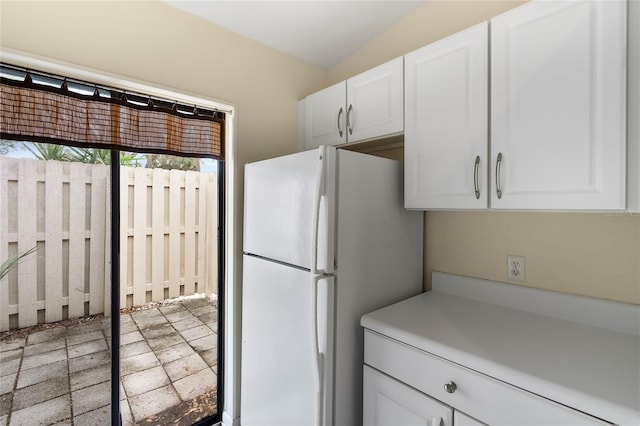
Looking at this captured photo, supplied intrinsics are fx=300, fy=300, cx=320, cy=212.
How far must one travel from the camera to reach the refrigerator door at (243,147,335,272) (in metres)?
1.32

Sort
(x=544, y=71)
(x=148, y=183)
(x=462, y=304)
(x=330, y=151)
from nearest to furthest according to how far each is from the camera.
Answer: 1. (x=544, y=71)
2. (x=330, y=151)
3. (x=462, y=304)
4. (x=148, y=183)

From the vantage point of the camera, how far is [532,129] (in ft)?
3.84

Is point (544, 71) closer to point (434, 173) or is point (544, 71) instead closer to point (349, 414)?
Answer: point (434, 173)

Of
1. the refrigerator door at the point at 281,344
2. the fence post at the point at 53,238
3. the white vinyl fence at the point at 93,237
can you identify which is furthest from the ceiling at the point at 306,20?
the refrigerator door at the point at 281,344

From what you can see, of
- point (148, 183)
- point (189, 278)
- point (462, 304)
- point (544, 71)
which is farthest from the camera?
point (189, 278)

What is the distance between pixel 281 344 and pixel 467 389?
871mm

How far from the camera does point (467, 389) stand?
1.05 m

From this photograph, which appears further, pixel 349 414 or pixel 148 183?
pixel 148 183

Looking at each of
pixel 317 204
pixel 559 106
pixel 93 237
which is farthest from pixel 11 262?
pixel 559 106

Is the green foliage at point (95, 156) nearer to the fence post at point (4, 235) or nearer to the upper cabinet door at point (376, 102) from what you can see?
the fence post at point (4, 235)

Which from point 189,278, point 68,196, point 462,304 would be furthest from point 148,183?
point 462,304

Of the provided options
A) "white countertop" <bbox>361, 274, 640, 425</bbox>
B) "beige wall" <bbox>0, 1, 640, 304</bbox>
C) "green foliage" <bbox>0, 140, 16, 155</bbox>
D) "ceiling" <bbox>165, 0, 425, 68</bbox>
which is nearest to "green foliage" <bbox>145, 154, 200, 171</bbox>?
"beige wall" <bbox>0, 1, 640, 304</bbox>

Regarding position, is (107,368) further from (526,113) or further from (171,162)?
(526,113)

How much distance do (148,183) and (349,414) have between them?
1.63 metres
